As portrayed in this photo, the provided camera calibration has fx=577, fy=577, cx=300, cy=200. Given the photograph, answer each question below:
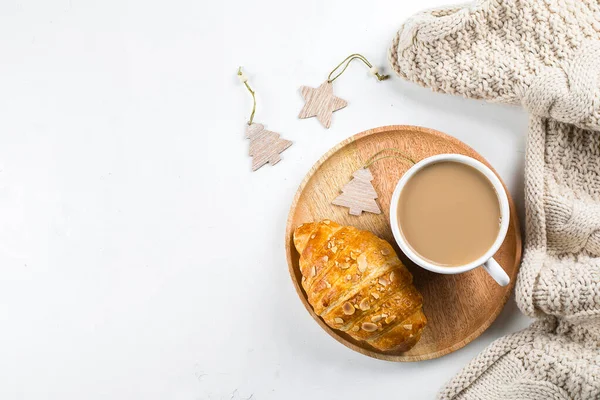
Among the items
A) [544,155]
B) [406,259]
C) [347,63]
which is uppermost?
[347,63]

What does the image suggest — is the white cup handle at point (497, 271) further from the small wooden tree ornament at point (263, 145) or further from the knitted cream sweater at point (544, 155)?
the small wooden tree ornament at point (263, 145)

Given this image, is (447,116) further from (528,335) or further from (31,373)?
(31,373)

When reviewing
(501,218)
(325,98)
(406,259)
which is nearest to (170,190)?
(325,98)

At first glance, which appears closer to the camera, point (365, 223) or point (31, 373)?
point (365, 223)

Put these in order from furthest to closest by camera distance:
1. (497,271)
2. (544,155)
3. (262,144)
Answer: (262,144) → (544,155) → (497,271)

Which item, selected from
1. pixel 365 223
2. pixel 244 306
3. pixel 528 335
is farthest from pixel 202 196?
pixel 528 335

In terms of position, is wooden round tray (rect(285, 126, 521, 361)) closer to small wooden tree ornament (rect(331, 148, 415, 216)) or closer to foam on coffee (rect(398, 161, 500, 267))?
small wooden tree ornament (rect(331, 148, 415, 216))

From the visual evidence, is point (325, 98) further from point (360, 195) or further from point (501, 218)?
point (501, 218)
